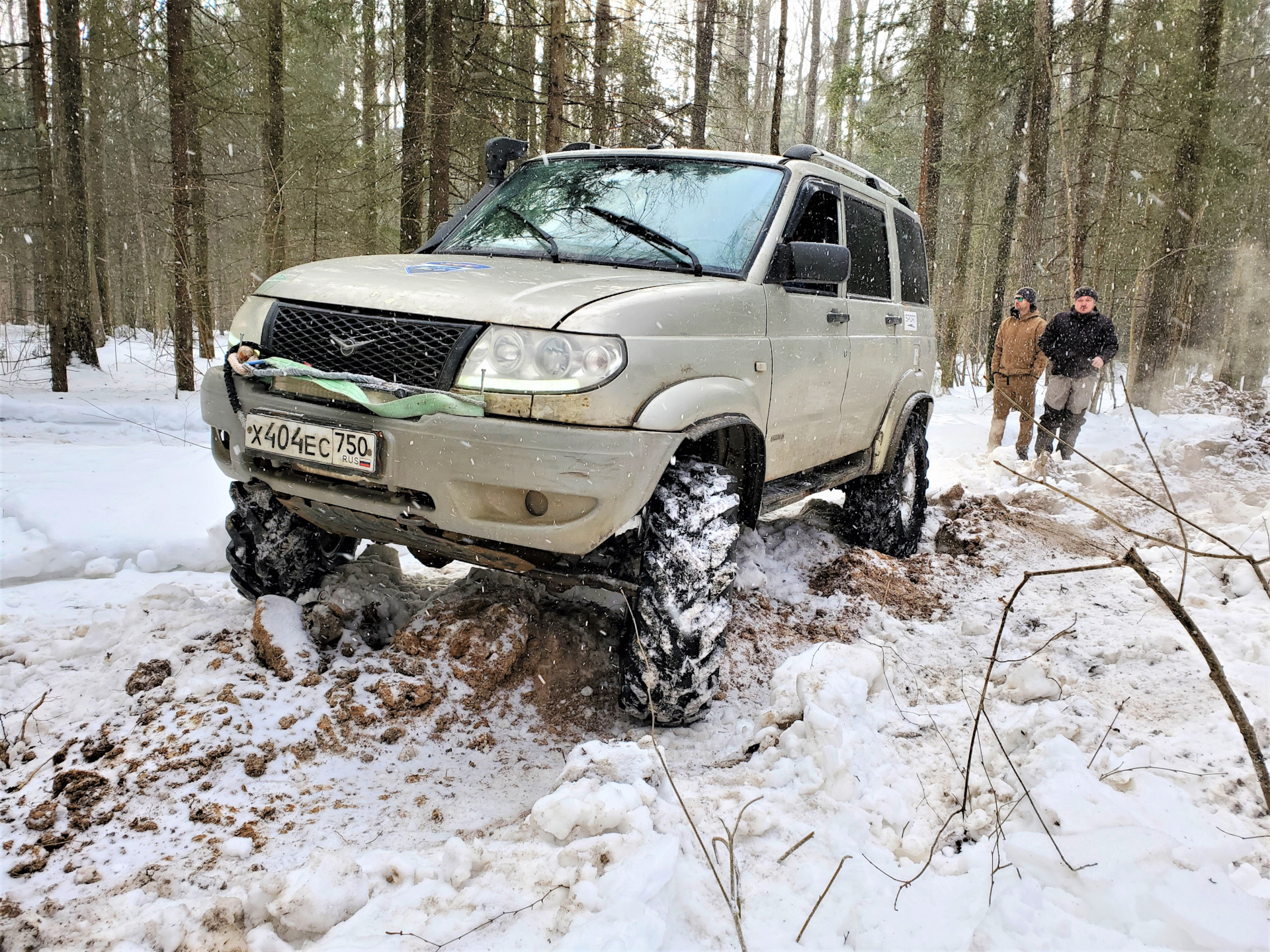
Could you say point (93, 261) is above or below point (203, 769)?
above

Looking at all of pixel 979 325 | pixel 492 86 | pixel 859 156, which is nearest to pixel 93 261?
pixel 492 86

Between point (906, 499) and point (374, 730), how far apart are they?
4.00 m

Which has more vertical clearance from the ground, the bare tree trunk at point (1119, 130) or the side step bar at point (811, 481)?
the bare tree trunk at point (1119, 130)

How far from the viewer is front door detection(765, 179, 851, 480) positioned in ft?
11.3

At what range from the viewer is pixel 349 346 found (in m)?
2.71

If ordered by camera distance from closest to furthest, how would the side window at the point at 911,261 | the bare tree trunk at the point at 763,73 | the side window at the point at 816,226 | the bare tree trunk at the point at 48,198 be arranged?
the side window at the point at 816,226 < the side window at the point at 911,261 < the bare tree trunk at the point at 48,198 < the bare tree trunk at the point at 763,73

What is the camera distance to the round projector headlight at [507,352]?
8.32 ft

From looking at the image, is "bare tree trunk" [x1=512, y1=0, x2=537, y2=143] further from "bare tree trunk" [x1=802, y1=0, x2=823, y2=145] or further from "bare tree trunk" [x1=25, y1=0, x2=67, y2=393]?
"bare tree trunk" [x1=802, y1=0, x2=823, y2=145]

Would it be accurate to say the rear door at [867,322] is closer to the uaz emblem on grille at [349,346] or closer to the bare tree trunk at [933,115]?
the uaz emblem on grille at [349,346]

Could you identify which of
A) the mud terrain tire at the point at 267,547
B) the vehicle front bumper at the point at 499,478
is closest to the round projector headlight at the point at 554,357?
the vehicle front bumper at the point at 499,478

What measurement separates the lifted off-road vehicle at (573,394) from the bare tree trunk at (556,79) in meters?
5.70

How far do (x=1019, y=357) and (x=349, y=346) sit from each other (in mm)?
8779

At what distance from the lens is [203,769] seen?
8.00ft

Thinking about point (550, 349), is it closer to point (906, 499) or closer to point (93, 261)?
point (906, 499)
